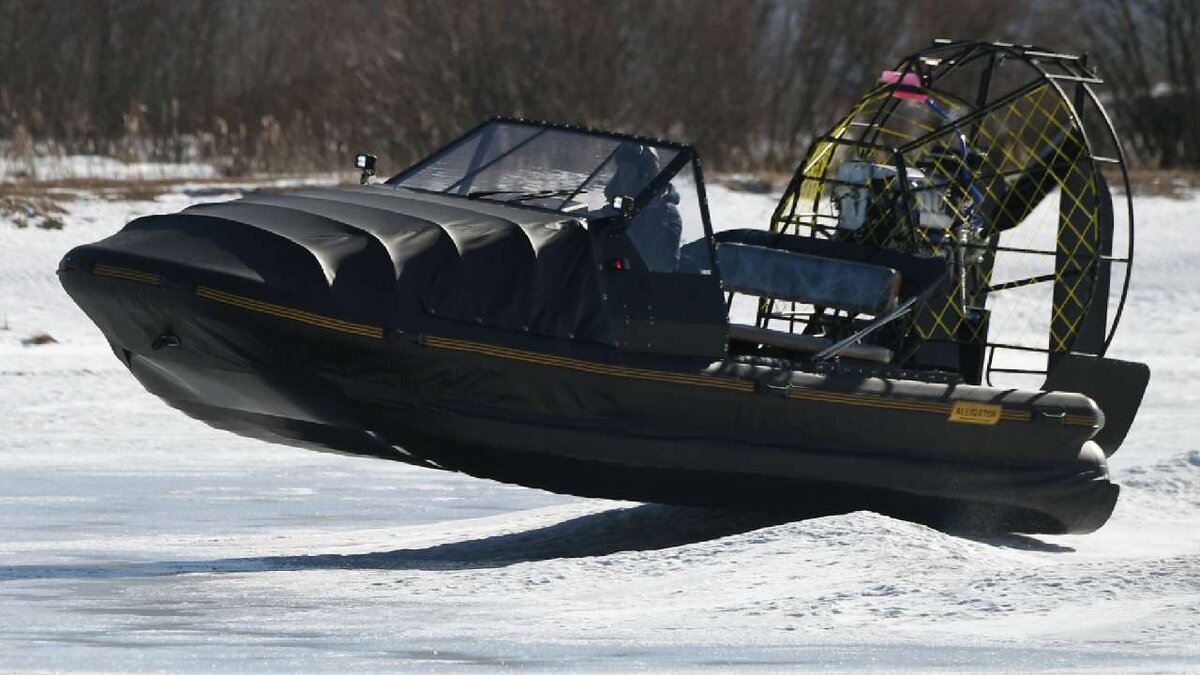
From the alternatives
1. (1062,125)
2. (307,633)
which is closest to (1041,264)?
(1062,125)

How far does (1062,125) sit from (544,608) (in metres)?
4.75

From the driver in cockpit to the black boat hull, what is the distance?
1.57 ft

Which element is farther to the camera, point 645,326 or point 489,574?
point 645,326

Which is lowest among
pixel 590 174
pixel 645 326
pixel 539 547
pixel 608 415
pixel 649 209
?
pixel 539 547

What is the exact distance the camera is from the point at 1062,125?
10.9 meters

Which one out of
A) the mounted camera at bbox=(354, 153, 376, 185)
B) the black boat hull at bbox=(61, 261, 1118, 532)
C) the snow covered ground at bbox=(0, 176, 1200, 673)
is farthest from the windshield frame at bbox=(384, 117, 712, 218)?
the snow covered ground at bbox=(0, 176, 1200, 673)

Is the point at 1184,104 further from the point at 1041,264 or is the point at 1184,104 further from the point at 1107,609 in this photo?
the point at 1107,609

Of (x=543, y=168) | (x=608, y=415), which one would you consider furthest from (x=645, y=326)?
(x=543, y=168)

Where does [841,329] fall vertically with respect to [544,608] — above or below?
above

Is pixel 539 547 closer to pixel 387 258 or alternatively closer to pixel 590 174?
pixel 590 174

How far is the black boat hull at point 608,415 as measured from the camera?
27.5ft

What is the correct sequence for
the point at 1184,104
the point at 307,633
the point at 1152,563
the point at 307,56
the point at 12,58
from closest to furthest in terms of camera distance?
1. the point at 307,633
2. the point at 1152,563
3. the point at 12,58
4. the point at 1184,104
5. the point at 307,56

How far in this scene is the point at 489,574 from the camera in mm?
8195

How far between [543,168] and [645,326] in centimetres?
99
